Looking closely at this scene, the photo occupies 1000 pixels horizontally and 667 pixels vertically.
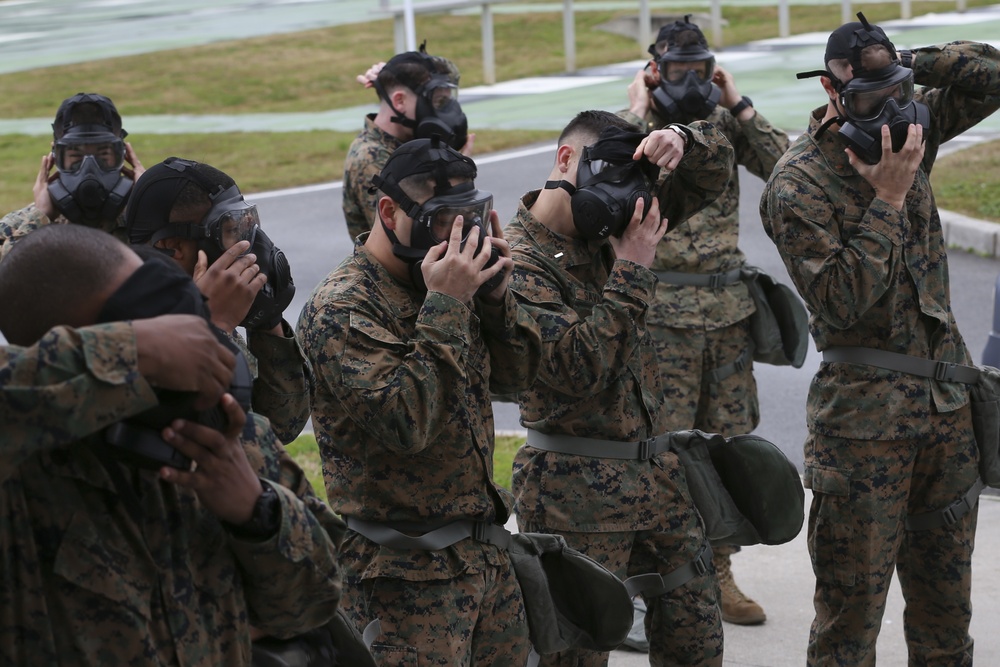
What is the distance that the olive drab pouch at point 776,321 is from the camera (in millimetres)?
6777

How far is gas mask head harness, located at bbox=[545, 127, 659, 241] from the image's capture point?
15.3 feet

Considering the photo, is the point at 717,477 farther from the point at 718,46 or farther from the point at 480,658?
the point at 718,46

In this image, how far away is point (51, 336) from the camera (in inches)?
99.1

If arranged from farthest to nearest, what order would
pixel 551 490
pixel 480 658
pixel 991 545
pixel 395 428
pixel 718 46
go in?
pixel 718 46, pixel 991 545, pixel 551 490, pixel 480 658, pixel 395 428

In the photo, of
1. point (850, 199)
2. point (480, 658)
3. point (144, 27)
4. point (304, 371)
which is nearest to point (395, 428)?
point (304, 371)

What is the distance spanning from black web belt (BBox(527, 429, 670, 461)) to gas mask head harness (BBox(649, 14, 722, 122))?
8.13 feet

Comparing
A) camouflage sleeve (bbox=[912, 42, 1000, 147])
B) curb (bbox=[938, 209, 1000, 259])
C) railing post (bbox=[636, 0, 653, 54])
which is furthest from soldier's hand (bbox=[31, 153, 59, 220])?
railing post (bbox=[636, 0, 653, 54])

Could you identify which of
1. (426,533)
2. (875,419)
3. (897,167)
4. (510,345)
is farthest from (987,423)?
(426,533)

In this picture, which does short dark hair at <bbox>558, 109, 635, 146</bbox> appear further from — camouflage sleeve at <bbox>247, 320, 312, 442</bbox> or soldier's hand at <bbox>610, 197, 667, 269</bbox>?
camouflage sleeve at <bbox>247, 320, 312, 442</bbox>

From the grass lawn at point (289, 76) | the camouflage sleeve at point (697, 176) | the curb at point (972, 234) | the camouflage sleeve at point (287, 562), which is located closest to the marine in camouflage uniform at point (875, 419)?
the camouflage sleeve at point (697, 176)

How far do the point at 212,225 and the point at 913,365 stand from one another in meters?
2.52

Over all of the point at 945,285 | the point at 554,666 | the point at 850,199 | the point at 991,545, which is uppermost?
the point at 850,199

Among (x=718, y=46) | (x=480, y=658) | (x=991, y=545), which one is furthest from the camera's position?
(x=718, y=46)

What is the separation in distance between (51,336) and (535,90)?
67.9 ft
